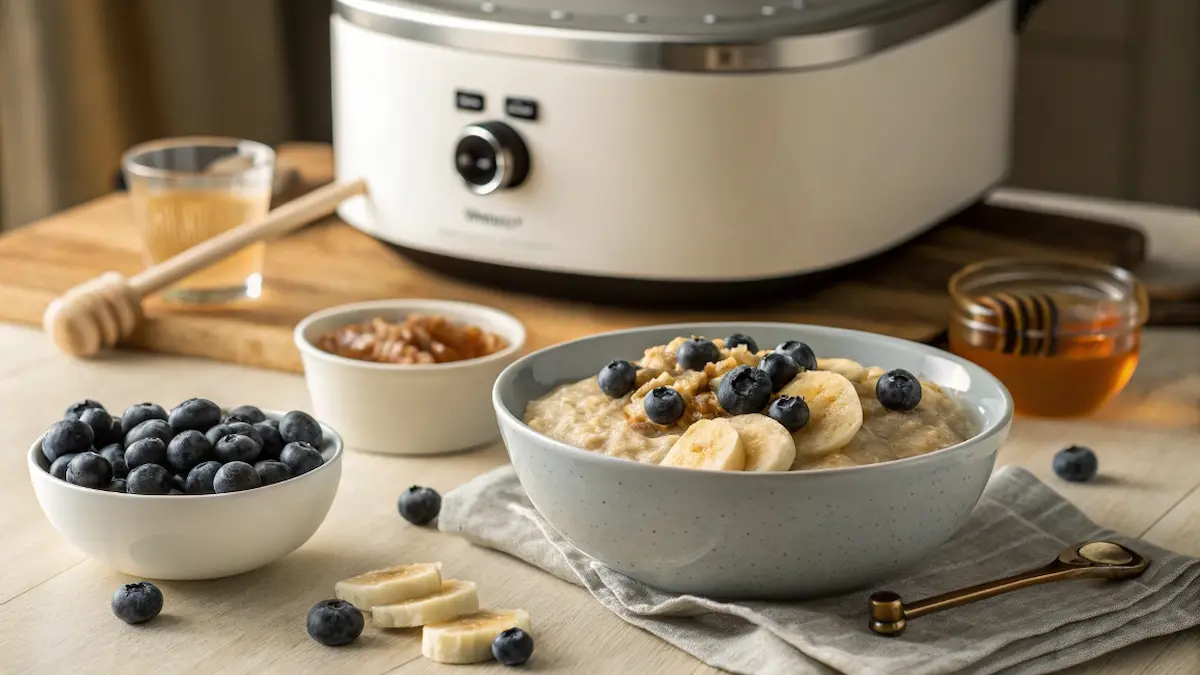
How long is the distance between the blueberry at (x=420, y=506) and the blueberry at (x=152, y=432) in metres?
0.18

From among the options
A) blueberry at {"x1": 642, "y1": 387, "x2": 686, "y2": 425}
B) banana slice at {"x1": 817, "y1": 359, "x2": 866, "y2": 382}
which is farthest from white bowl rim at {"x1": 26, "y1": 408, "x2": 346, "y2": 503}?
banana slice at {"x1": 817, "y1": 359, "x2": 866, "y2": 382}

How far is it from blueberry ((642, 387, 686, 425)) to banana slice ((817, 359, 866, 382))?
0.41ft

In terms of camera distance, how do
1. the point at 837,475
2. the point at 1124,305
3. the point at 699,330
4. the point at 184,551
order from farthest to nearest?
the point at 1124,305
the point at 699,330
the point at 184,551
the point at 837,475

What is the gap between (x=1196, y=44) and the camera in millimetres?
2701

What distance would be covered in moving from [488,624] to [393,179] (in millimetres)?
743

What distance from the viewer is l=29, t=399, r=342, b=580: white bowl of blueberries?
1028 mm

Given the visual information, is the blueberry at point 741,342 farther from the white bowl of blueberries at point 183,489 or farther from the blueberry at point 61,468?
the blueberry at point 61,468

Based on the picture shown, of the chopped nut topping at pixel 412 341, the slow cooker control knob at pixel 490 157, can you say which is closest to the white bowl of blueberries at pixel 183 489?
the chopped nut topping at pixel 412 341

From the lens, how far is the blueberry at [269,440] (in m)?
1.10

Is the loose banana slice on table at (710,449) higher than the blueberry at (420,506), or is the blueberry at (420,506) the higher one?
the loose banana slice on table at (710,449)

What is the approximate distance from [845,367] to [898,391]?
0.07m

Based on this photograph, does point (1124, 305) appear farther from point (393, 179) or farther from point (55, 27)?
point (55, 27)

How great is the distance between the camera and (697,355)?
3.57ft

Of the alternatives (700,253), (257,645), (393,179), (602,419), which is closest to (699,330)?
(602,419)
